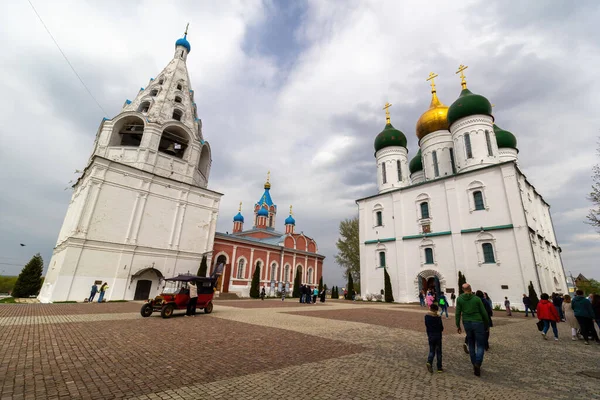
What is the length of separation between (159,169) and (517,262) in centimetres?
2919

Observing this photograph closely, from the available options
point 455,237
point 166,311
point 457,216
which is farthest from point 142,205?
point 457,216

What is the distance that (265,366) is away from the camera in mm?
4785

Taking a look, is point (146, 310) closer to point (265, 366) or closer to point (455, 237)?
point (265, 366)

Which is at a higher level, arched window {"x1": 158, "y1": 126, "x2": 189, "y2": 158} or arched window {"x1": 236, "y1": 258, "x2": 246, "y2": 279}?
arched window {"x1": 158, "y1": 126, "x2": 189, "y2": 158}

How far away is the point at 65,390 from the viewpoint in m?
3.61

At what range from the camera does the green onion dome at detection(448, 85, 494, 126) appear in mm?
24281

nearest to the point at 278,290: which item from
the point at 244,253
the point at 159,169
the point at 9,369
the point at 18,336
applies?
the point at 244,253

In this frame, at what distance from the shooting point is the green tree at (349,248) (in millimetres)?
37875

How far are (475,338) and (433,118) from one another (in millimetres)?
28712

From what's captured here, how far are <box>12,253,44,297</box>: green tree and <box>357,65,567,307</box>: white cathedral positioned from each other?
97.2ft

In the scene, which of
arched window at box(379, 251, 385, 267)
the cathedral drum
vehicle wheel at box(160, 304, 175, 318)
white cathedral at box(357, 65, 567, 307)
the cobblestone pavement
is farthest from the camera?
arched window at box(379, 251, 385, 267)

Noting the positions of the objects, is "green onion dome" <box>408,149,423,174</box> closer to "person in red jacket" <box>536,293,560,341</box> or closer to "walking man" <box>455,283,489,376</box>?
"person in red jacket" <box>536,293,560,341</box>

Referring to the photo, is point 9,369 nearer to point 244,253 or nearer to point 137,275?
point 137,275

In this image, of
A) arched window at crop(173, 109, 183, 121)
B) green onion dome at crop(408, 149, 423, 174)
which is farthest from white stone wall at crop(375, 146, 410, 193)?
arched window at crop(173, 109, 183, 121)
